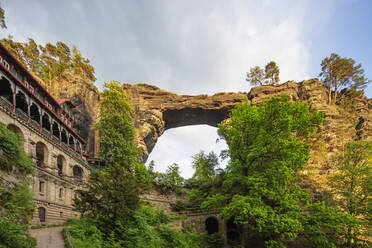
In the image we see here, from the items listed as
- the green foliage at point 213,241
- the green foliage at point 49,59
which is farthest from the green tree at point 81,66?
the green foliage at point 213,241

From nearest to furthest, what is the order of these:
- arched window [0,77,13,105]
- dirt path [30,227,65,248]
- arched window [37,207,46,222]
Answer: dirt path [30,227,65,248] → arched window [37,207,46,222] → arched window [0,77,13,105]

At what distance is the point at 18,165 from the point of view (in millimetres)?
15594

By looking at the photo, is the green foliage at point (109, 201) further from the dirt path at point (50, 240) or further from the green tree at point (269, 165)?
the green tree at point (269, 165)

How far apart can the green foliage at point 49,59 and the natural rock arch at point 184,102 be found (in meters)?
12.1

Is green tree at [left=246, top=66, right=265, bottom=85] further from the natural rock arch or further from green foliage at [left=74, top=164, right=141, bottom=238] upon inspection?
green foliage at [left=74, top=164, right=141, bottom=238]

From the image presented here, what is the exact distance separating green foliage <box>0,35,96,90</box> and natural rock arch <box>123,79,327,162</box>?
1213 cm

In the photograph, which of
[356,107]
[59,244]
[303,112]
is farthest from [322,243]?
[356,107]

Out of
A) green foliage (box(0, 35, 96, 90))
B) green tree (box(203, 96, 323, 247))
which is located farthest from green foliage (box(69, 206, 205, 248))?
green foliage (box(0, 35, 96, 90))

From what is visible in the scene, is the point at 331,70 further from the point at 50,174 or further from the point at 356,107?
the point at 50,174

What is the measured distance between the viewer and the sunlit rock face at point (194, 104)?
137 feet

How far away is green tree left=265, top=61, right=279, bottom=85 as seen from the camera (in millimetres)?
46281

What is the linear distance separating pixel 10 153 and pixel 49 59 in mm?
33241

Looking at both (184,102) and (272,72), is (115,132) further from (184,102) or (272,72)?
(272,72)

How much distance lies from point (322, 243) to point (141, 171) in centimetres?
2539
